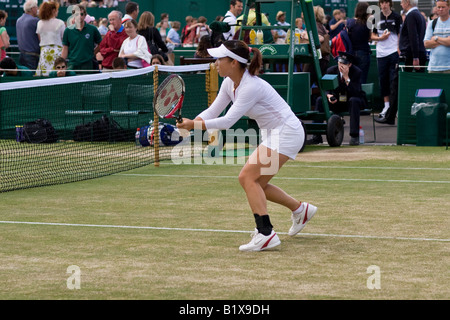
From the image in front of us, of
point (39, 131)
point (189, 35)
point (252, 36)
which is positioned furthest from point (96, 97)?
point (189, 35)

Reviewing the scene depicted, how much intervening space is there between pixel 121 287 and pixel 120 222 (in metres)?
2.65

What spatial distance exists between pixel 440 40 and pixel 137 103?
552 cm

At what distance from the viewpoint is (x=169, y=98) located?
24.5 ft

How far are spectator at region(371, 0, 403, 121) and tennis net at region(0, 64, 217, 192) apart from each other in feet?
13.2

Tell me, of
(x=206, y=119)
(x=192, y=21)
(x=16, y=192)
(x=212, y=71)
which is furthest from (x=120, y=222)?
(x=192, y=21)

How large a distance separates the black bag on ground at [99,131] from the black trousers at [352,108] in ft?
11.9

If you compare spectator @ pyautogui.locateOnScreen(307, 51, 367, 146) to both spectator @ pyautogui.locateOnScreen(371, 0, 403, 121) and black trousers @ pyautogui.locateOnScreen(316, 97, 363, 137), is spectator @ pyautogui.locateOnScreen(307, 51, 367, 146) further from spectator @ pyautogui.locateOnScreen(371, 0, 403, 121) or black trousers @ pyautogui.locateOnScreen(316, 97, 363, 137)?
spectator @ pyautogui.locateOnScreen(371, 0, 403, 121)

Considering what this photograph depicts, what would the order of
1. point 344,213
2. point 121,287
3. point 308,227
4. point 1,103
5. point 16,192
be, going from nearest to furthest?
Answer: point 121,287, point 308,227, point 344,213, point 16,192, point 1,103

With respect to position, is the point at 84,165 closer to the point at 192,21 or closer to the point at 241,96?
the point at 241,96

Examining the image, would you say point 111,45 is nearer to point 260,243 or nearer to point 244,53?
point 244,53

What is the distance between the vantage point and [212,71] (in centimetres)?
1467

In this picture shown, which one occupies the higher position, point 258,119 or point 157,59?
point 258,119

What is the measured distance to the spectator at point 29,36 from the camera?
1833 centimetres
